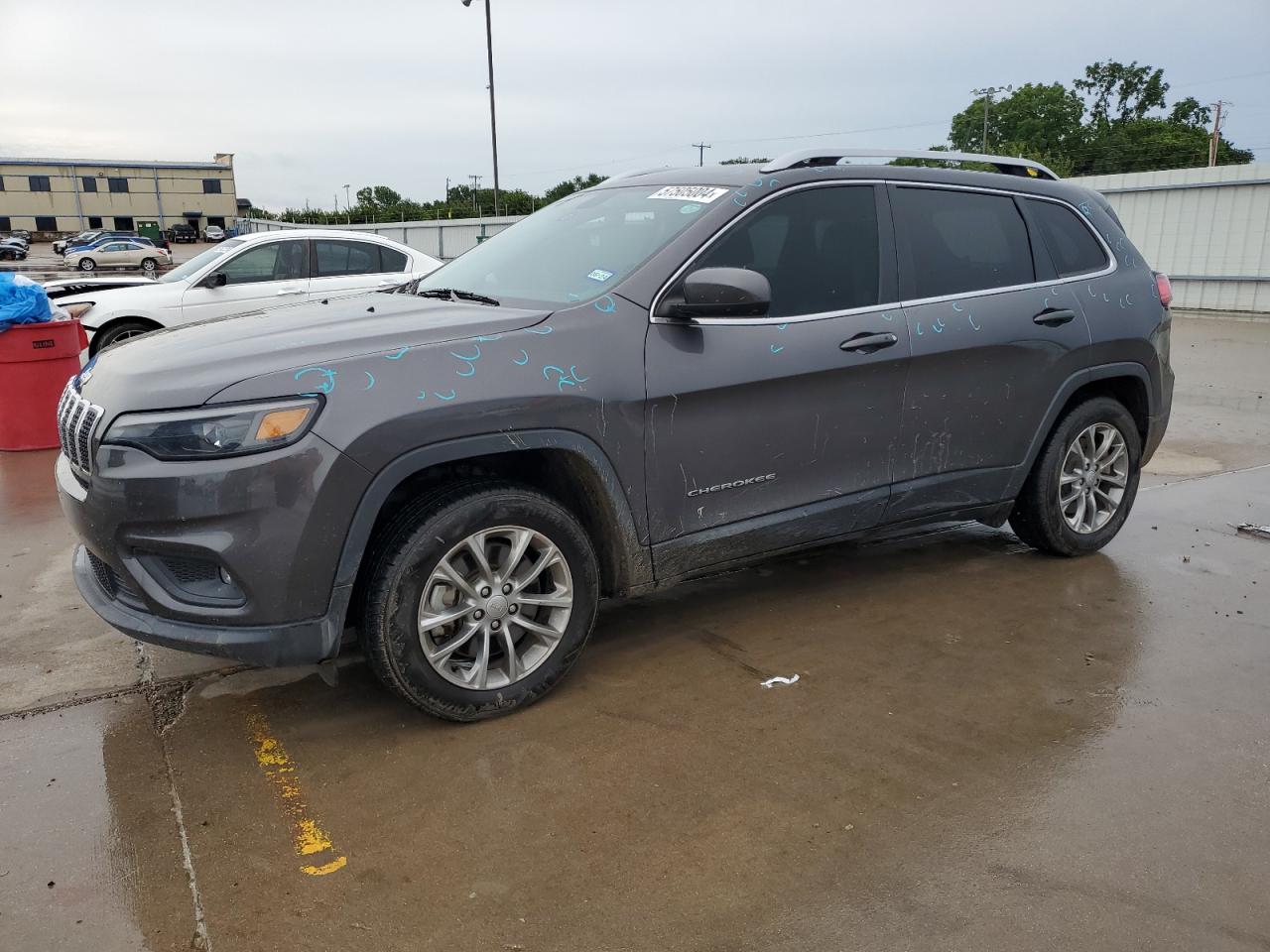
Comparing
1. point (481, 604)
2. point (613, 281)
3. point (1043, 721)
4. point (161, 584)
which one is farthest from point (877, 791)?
point (161, 584)

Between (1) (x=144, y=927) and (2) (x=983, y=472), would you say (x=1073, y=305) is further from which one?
(1) (x=144, y=927)

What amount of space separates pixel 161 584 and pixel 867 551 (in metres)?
3.56

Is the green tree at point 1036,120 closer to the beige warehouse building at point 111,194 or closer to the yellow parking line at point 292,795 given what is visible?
the beige warehouse building at point 111,194

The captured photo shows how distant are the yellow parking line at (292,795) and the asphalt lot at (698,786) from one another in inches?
0.4

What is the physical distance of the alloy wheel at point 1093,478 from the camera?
500cm

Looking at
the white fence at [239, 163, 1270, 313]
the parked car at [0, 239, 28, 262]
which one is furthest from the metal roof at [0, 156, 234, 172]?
the white fence at [239, 163, 1270, 313]

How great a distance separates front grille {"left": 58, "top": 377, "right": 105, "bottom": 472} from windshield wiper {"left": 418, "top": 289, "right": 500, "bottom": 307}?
4.52 ft

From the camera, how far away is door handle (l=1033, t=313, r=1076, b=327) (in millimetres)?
4625

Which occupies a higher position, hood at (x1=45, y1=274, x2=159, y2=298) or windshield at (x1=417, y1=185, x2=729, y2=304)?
windshield at (x1=417, y1=185, x2=729, y2=304)

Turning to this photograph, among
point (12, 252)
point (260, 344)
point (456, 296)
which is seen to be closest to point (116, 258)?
point (12, 252)

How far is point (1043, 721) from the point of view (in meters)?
3.55

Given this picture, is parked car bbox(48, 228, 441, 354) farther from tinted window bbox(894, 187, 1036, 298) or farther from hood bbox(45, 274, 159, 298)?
tinted window bbox(894, 187, 1036, 298)

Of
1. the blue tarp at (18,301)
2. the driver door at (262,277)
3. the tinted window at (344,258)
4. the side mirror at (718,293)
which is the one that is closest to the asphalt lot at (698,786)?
the side mirror at (718,293)

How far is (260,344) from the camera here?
3227 millimetres
